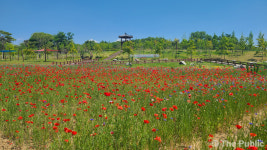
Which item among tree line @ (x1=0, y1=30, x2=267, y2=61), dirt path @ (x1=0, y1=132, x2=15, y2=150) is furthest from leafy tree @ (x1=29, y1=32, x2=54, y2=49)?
dirt path @ (x1=0, y1=132, x2=15, y2=150)

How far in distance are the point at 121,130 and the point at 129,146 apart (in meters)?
0.55

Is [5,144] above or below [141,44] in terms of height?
below

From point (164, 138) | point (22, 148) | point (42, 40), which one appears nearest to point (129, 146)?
point (164, 138)

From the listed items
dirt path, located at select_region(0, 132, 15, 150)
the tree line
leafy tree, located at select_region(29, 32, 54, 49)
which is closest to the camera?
dirt path, located at select_region(0, 132, 15, 150)

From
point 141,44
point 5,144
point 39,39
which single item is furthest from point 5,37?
point 5,144

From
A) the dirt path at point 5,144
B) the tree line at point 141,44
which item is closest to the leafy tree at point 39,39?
the tree line at point 141,44

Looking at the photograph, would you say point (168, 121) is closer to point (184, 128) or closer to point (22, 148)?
point (184, 128)

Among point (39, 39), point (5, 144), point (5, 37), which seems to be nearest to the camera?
point (5, 144)

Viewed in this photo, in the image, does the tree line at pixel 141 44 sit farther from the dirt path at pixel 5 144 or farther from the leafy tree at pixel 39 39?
the dirt path at pixel 5 144

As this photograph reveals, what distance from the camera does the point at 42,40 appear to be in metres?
113

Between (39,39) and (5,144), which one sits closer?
(5,144)

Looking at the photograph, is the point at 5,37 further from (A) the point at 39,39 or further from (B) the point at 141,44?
(B) the point at 141,44

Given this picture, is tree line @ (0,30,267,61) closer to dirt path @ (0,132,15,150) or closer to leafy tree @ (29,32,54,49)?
leafy tree @ (29,32,54,49)

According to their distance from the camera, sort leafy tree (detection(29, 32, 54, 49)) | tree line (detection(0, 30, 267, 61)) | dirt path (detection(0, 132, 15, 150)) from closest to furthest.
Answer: dirt path (detection(0, 132, 15, 150)), tree line (detection(0, 30, 267, 61)), leafy tree (detection(29, 32, 54, 49))
